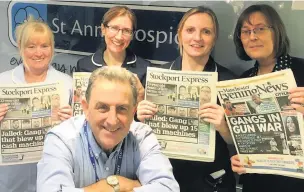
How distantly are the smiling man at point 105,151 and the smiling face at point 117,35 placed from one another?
7.9 inches

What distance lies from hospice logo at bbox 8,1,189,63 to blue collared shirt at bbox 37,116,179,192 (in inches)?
12.7

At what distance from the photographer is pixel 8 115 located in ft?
5.31

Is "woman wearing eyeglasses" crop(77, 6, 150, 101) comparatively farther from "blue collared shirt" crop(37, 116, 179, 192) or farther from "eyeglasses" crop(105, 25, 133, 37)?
"blue collared shirt" crop(37, 116, 179, 192)

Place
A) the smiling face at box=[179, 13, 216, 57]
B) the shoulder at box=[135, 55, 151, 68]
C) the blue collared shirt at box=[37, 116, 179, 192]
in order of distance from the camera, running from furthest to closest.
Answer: the shoulder at box=[135, 55, 151, 68] → the smiling face at box=[179, 13, 216, 57] → the blue collared shirt at box=[37, 116, 179, 192]

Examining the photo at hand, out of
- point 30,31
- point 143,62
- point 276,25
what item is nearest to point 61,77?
point 30,31

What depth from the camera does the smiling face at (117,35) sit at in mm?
1537

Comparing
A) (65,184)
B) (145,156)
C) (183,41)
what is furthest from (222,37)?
(65,184)

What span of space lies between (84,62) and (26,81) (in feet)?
0.82

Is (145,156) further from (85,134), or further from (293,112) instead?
(293,112)

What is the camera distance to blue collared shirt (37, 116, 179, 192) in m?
1.32

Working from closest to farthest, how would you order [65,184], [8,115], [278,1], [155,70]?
[65,184] → [278,1] → [155,70] → [8,115]

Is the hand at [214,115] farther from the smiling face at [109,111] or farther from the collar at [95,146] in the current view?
the collar at [95,146]

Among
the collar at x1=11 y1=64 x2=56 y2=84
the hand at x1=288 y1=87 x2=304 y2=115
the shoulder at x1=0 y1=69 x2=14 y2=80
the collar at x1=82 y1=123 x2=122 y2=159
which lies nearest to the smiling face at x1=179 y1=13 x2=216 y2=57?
the hand at x1=288 y1=87 x2=304 y2=115

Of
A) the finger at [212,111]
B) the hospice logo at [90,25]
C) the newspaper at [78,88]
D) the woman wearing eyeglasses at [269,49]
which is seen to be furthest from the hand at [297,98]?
the newspaper at [78,88]
